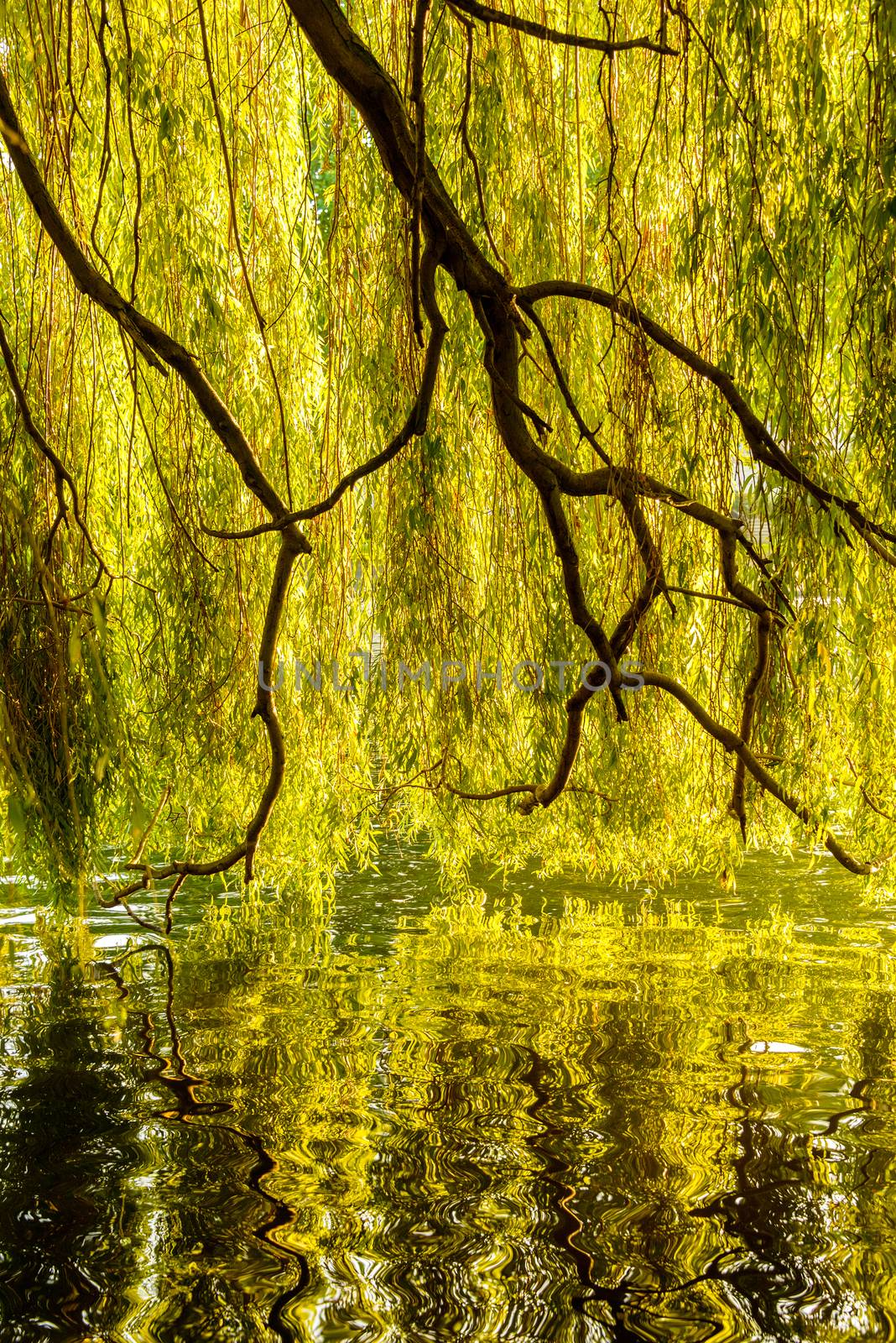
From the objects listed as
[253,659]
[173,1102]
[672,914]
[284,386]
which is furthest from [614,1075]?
[284,386]

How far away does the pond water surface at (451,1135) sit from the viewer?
2.13 m

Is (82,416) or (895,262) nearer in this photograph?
(895,262)

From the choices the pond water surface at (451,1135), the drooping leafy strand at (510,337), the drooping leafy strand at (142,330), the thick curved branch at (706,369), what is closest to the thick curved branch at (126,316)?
the drooping leafy strand at (142,330)

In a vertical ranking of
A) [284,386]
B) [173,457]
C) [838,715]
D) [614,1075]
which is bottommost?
[614,1075]

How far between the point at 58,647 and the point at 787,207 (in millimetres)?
1724

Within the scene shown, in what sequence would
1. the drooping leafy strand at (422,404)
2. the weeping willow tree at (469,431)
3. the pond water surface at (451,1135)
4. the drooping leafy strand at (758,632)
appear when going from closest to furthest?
1. the drooping leafy strand at (422,404)
2. the pond water surface at (451,1135)
3. the drooping leafy strand at (758,632)
4. the weeping willow tree at (469,431)

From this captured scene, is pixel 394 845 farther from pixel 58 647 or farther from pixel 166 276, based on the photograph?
pixel 58 647

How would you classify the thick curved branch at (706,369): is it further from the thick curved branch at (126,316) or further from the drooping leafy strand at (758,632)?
the thick curved branch at (126,316)

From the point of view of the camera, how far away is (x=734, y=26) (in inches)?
97.0

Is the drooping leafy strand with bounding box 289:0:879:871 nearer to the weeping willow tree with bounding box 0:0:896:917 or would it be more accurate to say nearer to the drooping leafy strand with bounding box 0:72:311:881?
the weeping willow tree with bounding box 0:0:896:917

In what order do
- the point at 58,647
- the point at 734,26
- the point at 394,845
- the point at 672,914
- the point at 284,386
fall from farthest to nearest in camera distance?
the point at 394,845
the point at 672,914
the point at 284,386
the point at 734,26
the point at 58,647

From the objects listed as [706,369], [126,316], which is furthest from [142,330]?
[706,369]

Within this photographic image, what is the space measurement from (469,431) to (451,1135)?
69.0 inches

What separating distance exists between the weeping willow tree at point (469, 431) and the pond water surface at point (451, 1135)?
438 millimetres
